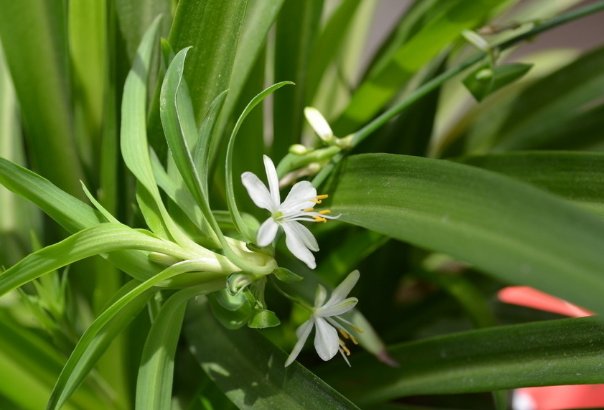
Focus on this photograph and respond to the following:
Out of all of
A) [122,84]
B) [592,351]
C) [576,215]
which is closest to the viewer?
[576,215]

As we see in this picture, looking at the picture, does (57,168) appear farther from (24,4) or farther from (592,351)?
(592,351)

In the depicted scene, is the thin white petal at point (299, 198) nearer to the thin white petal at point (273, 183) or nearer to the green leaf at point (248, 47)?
the thin white petal at point (273, 183)

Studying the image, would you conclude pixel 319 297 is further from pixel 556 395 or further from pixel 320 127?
pixel 556 395

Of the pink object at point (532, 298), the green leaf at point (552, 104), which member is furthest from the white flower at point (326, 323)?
the pink object at point (532, 298)

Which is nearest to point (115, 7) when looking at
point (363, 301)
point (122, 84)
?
point (122, 84)

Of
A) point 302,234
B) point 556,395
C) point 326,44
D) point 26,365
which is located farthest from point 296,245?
point 556,395

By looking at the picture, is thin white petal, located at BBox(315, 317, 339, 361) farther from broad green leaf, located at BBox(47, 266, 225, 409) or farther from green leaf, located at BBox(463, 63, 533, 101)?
green leaf, located at BBox(463, 63, 533, 101)
